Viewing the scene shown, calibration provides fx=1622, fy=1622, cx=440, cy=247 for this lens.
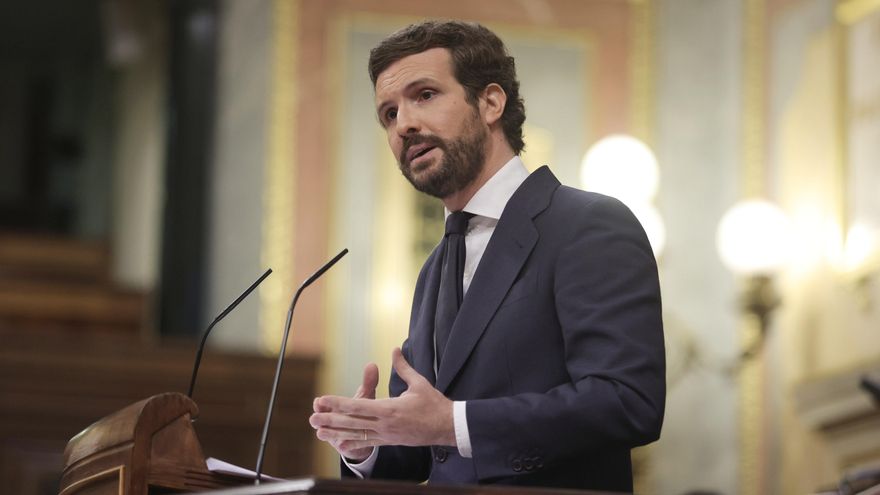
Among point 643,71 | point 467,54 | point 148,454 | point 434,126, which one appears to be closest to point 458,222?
point 434,126

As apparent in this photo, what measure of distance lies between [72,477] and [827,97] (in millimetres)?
4566

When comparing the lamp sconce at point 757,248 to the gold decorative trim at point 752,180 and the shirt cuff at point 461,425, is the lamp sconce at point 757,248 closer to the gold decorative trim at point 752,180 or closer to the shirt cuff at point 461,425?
the gold decorative trim at point 752,180

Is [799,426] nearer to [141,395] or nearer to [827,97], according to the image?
[827,97]

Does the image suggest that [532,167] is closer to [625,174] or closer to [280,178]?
[625,174]

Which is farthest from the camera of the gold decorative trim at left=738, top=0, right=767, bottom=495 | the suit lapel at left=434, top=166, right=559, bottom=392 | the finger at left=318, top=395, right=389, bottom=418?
the gold decorative trim at left=738, top=0, right=767, bottom=495

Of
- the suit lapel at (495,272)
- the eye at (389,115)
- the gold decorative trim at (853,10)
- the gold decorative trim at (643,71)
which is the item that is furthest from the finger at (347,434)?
the gold decorative trim at (643,71)

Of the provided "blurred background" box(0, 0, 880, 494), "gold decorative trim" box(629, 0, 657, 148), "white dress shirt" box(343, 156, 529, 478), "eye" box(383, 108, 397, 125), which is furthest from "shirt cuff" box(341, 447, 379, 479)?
"gold decorative trim" box(629, 0, 657, 148)

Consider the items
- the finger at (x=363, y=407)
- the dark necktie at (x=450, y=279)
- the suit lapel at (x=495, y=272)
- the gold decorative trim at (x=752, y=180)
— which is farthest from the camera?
the gold decorative trim at (x=752, y=180)

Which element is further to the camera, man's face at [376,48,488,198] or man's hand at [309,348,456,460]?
man's face at [376,48,488,198]

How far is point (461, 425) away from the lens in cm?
233

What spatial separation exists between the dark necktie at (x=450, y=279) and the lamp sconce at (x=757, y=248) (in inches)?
157

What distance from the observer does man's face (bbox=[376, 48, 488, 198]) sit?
2641 mm

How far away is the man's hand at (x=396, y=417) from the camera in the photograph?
2248 millimetres

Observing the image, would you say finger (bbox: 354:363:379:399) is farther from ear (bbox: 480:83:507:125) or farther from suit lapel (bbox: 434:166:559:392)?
ear (bbox: 480:83:507:125)
